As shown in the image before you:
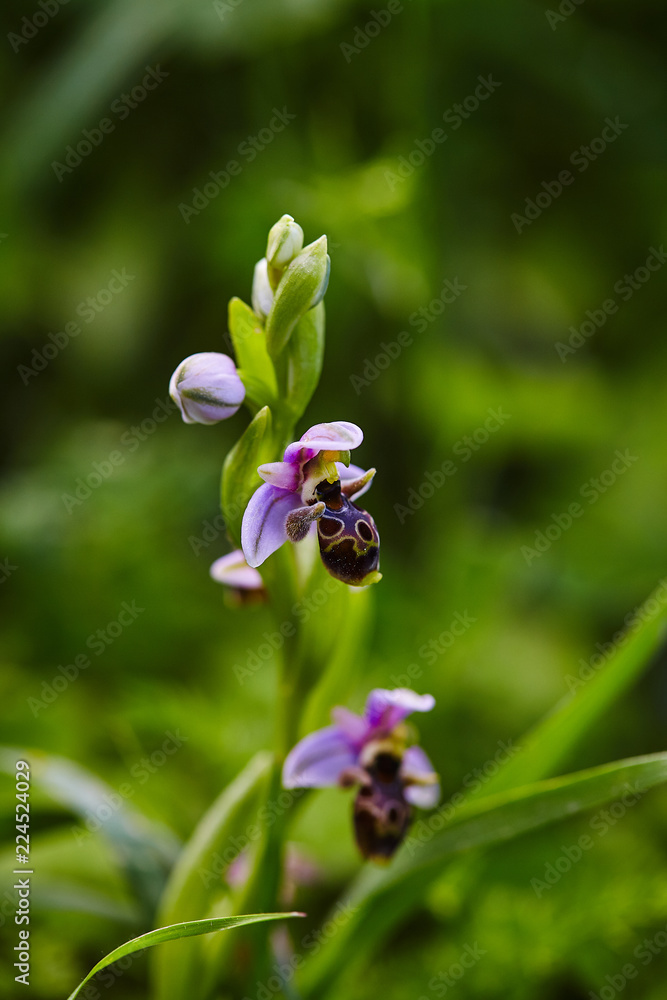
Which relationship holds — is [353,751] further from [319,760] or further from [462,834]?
[462,834]

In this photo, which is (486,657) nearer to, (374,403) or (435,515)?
(435,515)

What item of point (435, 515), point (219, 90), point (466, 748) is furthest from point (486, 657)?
point (219, 90)

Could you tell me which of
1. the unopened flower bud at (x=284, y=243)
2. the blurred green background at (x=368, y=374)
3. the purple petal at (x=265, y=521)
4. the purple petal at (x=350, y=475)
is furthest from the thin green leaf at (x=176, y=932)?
the unopened flower bud at (x=284, y=243)

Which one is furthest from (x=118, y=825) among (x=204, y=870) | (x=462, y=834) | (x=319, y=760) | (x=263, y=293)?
(x=263, y=293)

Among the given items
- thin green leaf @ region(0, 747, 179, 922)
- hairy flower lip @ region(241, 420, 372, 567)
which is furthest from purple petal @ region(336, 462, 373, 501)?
thin green leaf @ region(0, 747, 179, 922)

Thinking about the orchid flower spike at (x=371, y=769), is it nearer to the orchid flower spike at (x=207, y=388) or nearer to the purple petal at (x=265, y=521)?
the purple petal at (x=265, y=521)

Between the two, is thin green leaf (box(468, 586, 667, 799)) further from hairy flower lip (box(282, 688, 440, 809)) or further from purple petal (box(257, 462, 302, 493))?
purple petal (box(257, 462, 302, 493))

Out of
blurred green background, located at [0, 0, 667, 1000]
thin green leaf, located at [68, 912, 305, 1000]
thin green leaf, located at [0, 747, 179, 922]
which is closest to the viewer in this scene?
thin green leaf, located at [68, 912, 305, 1000]
